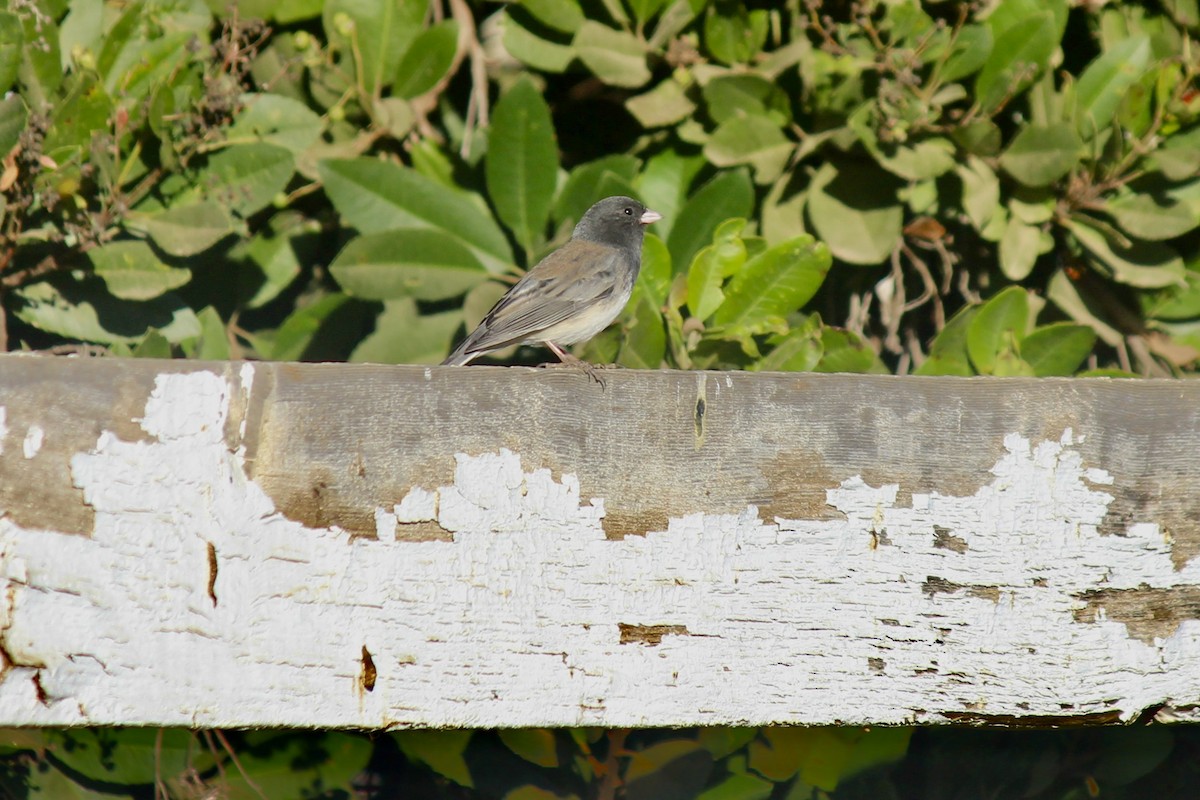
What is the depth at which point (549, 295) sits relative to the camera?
9.96ft

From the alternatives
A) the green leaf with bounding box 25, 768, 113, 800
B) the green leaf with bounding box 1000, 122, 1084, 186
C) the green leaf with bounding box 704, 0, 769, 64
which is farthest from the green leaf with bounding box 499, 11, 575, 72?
the green leaf with bounding box 25, 768, 113, 800

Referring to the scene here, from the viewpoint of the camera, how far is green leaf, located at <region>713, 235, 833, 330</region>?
2.11 meters

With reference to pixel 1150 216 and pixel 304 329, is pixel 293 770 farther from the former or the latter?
pixel 1150 216

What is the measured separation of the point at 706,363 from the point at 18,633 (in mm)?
1375

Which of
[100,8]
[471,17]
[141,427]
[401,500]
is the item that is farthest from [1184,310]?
[100,8]

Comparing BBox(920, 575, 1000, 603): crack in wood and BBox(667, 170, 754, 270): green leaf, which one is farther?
BBox(667, 170, 754, 270): green leaf

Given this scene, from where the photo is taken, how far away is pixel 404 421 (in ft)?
3.76

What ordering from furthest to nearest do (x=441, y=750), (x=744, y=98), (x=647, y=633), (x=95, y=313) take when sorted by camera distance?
(x=744, y=98) → (x=95, y=313) → (x=441, y=750) → (x=647, y=633)

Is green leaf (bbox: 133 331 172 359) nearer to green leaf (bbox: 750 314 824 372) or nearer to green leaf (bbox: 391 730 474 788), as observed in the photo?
green leaf (bbox: 391 730 474 788)

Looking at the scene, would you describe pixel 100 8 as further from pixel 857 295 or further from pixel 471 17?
pixel 857 295

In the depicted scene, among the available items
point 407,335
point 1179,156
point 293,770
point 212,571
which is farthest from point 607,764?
point 1179,156

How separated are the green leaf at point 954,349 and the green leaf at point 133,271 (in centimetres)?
147

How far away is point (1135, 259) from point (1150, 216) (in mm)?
103

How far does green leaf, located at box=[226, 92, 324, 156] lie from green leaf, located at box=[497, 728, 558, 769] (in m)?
1.37
